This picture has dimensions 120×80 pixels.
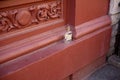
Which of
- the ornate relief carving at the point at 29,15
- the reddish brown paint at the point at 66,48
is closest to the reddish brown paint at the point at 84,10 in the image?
the reddish brown paint at the point at 66,48

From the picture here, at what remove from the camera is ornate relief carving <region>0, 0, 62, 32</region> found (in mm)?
1902

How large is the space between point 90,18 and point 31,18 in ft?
2.87

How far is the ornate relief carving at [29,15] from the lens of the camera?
190 cm

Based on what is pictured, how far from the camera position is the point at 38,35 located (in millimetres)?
2217

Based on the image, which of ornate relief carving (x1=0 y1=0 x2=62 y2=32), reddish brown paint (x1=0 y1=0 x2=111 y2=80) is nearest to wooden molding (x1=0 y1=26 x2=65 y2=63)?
reddish brown paint (x1=0 y1=0 x2=111 y2=80)

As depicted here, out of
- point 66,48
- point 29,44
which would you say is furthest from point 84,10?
point 29,44

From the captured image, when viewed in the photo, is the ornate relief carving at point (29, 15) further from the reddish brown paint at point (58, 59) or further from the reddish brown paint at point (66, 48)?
the reddish brown paint at point (58, 59)

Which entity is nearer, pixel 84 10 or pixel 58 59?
pixel 58 59

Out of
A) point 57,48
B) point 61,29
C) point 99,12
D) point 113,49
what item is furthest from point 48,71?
point 113,49

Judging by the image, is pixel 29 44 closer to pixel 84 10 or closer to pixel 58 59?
pixel 58 59

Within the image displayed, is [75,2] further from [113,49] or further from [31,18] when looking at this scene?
[113,49]

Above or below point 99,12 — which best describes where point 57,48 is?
below

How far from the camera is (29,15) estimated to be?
2.06 meters

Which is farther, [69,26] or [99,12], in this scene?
[99,12]
